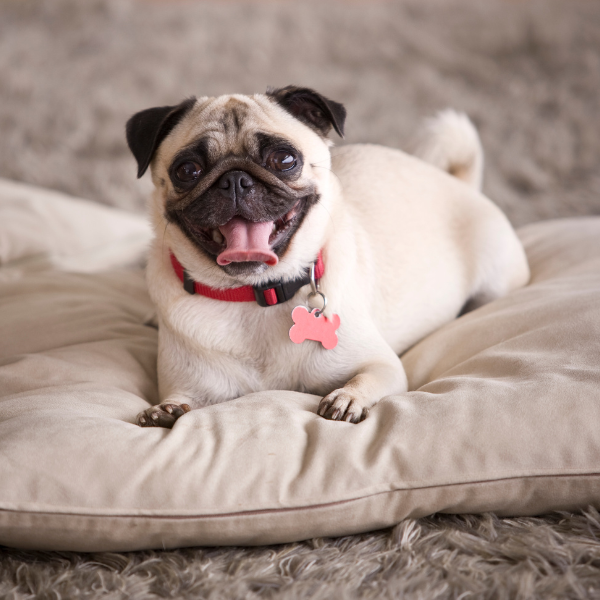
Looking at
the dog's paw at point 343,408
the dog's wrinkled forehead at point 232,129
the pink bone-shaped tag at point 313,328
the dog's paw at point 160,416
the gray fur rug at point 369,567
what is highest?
the dog's wrinkled forehead at point 232,129

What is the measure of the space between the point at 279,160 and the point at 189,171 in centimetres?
28

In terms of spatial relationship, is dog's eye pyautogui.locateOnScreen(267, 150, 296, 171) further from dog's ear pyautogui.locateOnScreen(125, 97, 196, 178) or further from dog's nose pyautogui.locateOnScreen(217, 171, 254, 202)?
dog's ear pyautogui.locateOnScreen(125, 97, 196, 178)

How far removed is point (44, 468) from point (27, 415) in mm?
227

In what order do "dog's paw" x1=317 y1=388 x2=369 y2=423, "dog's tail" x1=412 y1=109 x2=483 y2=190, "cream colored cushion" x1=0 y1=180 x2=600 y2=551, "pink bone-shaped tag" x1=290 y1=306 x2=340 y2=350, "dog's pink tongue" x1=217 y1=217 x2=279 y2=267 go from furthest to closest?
"dog's tail" x1=412 y1=109 x2=483 y2=190 → "pink bone-shaped tag" x1=290 y1=306 x2=340 y2=350 → "dog's pink tongue" x1=217 y1=217 x2=279 y2=267 → "dog's paw" x1=317 y1=388 x2=369 y2=423 → "cream colored cushion" x1=0 y1=180 x2=600 y2=551

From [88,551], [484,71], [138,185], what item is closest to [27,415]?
[88,551]

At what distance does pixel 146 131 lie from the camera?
186 centimetres

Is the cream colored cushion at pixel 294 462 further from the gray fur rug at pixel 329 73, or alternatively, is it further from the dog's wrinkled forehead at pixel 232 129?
the gray fur rug at pixel 329 73

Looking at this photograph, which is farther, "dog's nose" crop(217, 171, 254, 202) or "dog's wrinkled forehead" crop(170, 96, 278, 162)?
"dog's wrinkled forehead" crop(170, 96, 278, 162)

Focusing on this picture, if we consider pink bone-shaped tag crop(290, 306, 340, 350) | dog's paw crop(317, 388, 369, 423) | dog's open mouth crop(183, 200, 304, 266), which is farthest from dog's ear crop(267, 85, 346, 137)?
dog's paw crop(317, 388, 369, 423)

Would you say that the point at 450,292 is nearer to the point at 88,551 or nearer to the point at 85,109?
the point at 88,551

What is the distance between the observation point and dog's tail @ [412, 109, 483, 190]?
10.3ft

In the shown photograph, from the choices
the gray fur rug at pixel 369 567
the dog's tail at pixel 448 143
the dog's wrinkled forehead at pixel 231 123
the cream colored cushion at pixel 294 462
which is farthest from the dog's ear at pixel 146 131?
the dog's tail at pixel 448 143

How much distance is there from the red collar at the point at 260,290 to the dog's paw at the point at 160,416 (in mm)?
414

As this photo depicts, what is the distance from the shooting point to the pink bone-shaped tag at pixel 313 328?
5.90 ft
